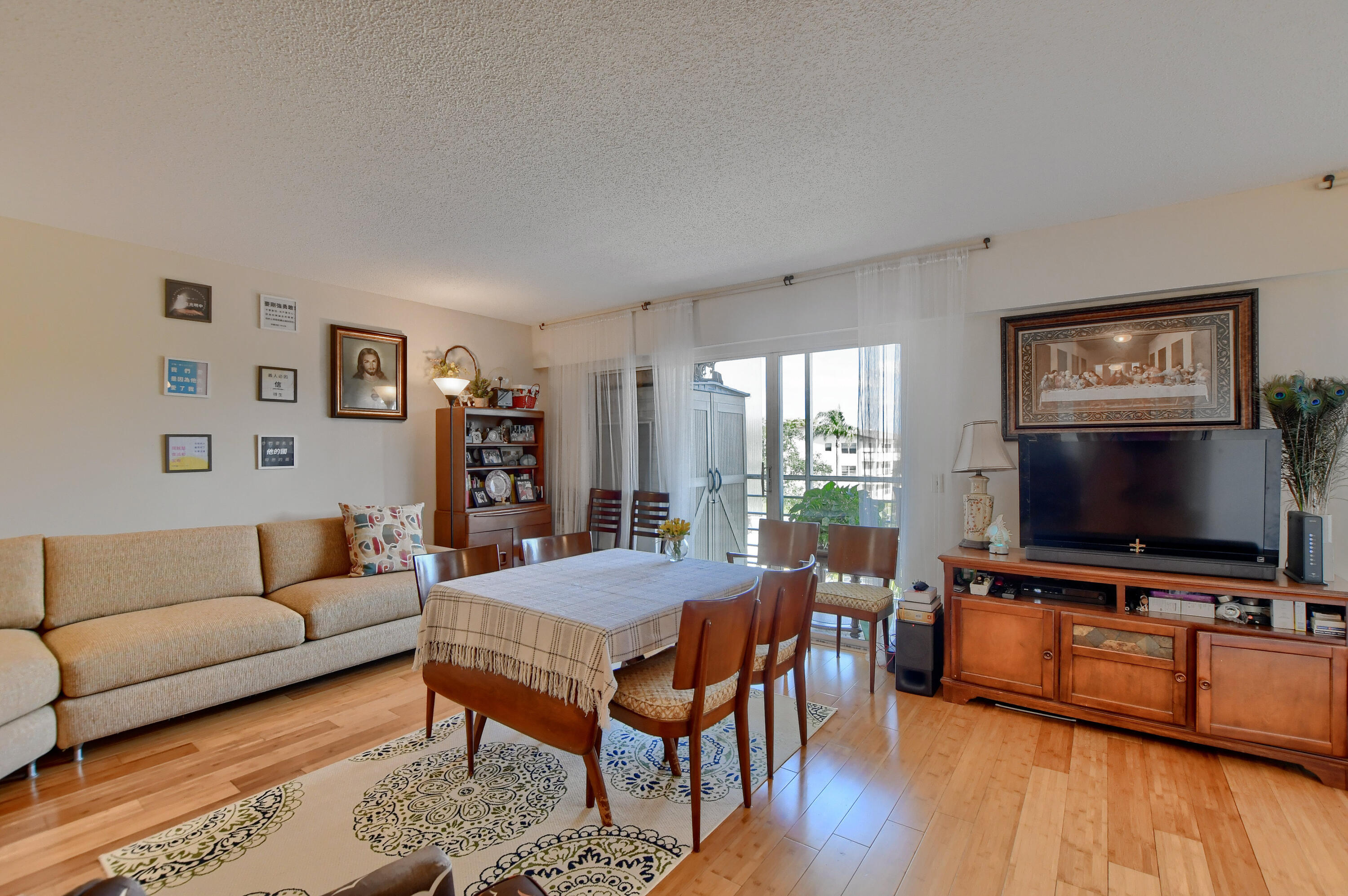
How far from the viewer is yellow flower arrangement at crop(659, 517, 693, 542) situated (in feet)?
9.98

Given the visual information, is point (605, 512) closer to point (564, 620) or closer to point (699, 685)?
point (564, 620)

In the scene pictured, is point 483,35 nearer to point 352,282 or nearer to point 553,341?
point 352,282

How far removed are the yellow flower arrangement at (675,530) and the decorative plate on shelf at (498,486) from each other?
244cm

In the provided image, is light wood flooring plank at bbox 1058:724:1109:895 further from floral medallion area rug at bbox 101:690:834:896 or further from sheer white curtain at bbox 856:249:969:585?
sheer white curtain at bbox 856:249:969:585

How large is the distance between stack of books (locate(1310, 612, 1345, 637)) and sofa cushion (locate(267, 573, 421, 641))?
4.13m

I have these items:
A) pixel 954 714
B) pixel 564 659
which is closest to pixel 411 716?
pixel 564 659

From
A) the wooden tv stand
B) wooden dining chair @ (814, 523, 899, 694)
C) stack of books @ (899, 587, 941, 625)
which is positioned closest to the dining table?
wooden dining chair @ (814, 523, 899, 694)

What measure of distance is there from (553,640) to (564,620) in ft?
0.25

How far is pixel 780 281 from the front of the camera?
4285mm

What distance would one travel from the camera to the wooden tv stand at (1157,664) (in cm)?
238

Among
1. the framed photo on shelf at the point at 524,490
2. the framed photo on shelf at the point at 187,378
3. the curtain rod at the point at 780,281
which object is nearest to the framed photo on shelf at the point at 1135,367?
the curtain rod at the point at 780,281

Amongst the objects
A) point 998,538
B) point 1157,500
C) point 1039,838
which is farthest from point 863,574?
point 1039,838

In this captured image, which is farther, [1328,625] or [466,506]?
[466,506]

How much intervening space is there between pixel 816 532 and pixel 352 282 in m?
3.67
